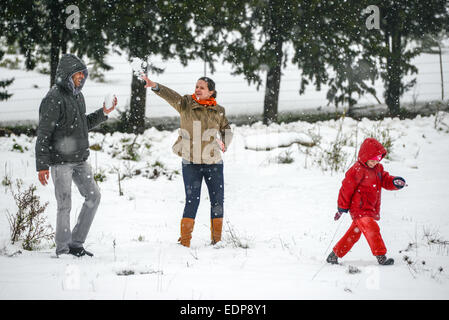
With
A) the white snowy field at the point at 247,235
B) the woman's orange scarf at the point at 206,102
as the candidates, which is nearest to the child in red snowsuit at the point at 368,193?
the white snowy field at the point at 247,235

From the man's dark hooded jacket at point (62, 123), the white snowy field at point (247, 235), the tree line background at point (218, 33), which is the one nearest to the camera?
the white snowy field at point (247, 235)

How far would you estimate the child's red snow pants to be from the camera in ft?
11.6

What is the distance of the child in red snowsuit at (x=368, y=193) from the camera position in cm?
355

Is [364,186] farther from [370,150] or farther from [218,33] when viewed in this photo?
[218,33]

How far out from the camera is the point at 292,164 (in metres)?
7.66

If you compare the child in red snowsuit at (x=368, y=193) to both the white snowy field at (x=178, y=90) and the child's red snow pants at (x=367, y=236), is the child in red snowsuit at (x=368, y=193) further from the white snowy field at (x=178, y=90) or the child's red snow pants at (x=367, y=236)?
the white snowy field at (x=178, y=90)

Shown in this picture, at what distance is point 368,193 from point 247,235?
1687mm

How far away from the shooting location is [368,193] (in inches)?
142

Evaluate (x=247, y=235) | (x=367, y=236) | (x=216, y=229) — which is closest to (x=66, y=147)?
(x=216, y=229)

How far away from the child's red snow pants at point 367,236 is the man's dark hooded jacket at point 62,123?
8.74 feet

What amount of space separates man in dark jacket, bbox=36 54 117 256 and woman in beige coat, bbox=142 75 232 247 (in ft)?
2.77

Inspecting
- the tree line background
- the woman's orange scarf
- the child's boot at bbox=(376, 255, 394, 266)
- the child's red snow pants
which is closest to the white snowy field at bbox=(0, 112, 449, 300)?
the child's boot at bbox=(376, 255, 394, 266)

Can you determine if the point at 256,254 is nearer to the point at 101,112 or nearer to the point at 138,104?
the point at 101,112

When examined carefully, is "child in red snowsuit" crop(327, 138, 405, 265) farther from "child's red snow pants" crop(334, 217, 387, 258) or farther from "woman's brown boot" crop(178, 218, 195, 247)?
"woman's brown boot" crop(178, 218, 195, 247)
